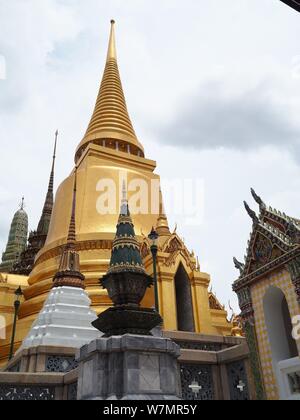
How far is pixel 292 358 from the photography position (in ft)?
21.8

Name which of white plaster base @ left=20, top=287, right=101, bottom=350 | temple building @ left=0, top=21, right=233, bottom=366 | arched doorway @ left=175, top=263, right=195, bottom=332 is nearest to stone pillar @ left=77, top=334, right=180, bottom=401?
white plaster base @ left=20, top=287, right=101, bottom=350

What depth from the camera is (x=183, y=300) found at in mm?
15367

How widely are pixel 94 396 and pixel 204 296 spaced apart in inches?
430

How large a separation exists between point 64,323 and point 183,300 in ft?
16.1

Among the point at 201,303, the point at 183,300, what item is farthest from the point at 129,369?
the point at 183,300

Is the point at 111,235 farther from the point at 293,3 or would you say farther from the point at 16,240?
the point at 16,240

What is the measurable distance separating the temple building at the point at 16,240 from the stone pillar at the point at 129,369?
3877cm

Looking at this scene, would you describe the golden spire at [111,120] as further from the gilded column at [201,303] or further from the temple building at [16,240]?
the temple building at [16,240]

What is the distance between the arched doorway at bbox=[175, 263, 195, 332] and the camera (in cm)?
1462

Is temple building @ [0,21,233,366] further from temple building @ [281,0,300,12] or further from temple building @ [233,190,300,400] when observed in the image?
temple building @ [281,0,300,12]

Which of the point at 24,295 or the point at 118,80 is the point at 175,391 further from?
the point at 118,80

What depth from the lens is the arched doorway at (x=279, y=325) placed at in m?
7.04

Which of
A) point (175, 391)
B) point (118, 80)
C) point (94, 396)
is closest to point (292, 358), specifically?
point (175, 391)
